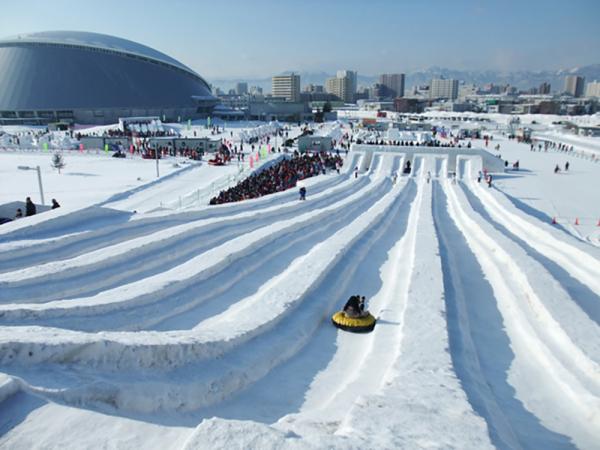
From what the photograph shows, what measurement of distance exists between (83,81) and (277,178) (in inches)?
2046

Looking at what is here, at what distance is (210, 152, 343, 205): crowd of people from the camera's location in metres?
17.5

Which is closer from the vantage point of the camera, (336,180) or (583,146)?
(336,180)

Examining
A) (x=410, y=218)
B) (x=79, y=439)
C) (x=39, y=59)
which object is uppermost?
(x=39, y=59)

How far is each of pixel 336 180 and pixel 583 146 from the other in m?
34.1

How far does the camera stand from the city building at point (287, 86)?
170m

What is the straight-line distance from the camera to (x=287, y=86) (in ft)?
568

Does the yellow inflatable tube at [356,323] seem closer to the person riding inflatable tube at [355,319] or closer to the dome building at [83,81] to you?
the person riding inflatable tube at [355,319]

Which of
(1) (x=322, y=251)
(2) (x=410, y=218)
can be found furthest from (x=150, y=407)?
(2) (x=410, y=218)

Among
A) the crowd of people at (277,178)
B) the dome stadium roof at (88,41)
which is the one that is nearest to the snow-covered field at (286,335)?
the crowd of people at (277,178)

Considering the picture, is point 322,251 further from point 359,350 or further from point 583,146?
point 583,146

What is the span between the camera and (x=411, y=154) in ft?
93.9

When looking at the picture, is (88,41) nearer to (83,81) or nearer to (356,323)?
(83,81)

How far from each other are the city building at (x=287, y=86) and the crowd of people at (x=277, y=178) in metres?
145

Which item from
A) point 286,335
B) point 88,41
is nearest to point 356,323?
point 286,335
